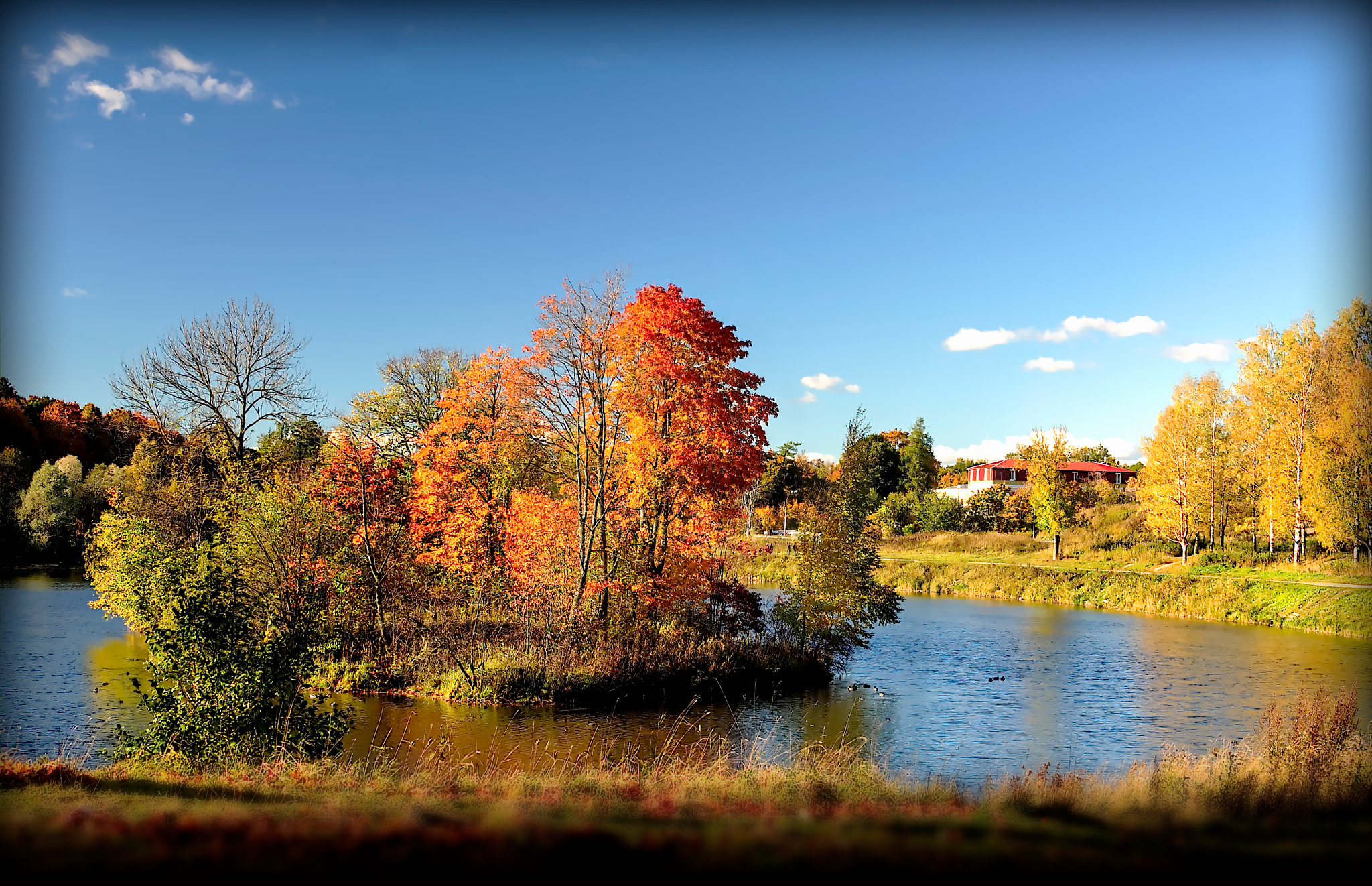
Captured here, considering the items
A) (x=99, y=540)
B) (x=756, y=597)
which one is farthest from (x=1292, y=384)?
(x=99, y=540)

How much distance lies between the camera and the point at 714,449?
76.4 feet

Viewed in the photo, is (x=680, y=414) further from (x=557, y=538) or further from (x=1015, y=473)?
(x=1015, y=473)

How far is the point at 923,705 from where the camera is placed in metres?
21.1

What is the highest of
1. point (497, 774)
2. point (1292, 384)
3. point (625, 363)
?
point (1292, 384)

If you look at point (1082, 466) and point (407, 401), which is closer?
point (407, 401)

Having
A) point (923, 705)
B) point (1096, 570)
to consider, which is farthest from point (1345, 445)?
point (923, 705)

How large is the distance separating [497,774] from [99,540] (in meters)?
22.2

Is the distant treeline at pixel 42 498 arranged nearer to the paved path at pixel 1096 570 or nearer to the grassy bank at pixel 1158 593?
the grassy bank at pixel 1158 593

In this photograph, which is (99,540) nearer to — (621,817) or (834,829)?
(621,817)

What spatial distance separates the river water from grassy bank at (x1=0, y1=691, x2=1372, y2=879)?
3.42 m

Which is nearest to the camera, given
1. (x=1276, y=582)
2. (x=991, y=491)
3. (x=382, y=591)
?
(x=382, y=591)

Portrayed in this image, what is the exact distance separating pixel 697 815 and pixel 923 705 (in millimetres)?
14762

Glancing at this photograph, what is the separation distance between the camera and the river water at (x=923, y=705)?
54.3ft

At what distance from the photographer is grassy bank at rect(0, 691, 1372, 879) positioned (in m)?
5.86
